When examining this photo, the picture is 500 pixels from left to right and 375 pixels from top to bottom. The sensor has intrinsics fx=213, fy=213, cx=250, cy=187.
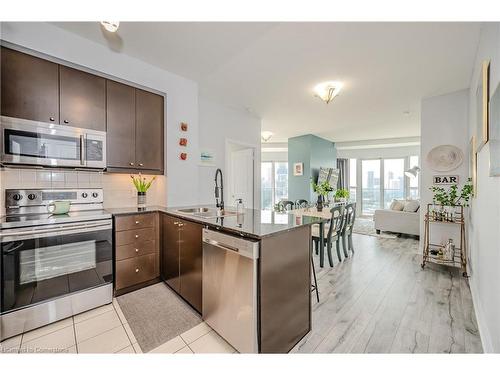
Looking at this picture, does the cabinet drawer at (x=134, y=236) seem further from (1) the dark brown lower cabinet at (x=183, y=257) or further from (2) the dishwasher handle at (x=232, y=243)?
(2) the dishwasher handle at (x=232, y=243)

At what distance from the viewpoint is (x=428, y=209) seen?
3338mm

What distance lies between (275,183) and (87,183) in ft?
21.4

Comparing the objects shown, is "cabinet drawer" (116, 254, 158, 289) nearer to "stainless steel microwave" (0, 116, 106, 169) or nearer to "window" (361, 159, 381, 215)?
"stainless steel microwave" (0, 116, 106, 169)

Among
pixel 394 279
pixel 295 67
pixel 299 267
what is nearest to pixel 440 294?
pixel 394 279

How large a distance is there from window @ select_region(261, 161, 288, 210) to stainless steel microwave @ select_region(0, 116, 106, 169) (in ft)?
21.2

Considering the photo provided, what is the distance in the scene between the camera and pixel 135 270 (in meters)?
2.29

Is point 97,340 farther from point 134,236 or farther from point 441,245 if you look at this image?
point 441,245

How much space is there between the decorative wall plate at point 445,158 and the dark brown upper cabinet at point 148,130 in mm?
4227

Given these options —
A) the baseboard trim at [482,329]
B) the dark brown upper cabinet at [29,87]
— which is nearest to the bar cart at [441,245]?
the baseboard trim at [482,329]

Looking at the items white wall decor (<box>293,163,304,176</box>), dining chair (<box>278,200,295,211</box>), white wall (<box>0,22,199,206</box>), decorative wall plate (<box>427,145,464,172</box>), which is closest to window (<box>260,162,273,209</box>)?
white wall decor (<box>293,163,304,176</box>)

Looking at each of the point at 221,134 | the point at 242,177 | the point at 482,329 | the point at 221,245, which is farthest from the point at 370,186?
the point at 221,245
